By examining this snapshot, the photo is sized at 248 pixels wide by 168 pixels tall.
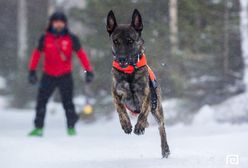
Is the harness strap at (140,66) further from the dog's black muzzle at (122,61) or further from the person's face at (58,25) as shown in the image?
the person's face at (58,25)

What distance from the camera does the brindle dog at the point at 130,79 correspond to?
21.8 ft

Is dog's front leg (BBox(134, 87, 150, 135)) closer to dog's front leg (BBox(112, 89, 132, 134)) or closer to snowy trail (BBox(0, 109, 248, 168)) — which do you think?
dog's front leg (BBox(112, 89, 132, 134))

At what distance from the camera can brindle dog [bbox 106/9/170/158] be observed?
6.65 meters

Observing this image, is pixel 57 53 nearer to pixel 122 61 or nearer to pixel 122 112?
pixel 122 112

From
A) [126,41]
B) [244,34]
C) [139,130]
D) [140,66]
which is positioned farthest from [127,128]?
[244,34]

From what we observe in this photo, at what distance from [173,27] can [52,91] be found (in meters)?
5.01

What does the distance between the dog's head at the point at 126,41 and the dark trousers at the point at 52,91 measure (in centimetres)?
438

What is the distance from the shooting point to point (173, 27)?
15.1 m

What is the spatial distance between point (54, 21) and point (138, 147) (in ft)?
9.39

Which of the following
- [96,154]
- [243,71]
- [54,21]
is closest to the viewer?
[96,154]

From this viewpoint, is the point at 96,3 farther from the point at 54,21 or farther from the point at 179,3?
the point at 54,21

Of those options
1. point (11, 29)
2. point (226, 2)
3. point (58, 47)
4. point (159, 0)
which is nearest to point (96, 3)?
point (159, 0)

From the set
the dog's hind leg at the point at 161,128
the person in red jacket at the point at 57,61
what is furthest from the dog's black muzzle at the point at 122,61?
the person in red jacket at the point at 57,61

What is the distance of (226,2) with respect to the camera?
14695 millimetres
